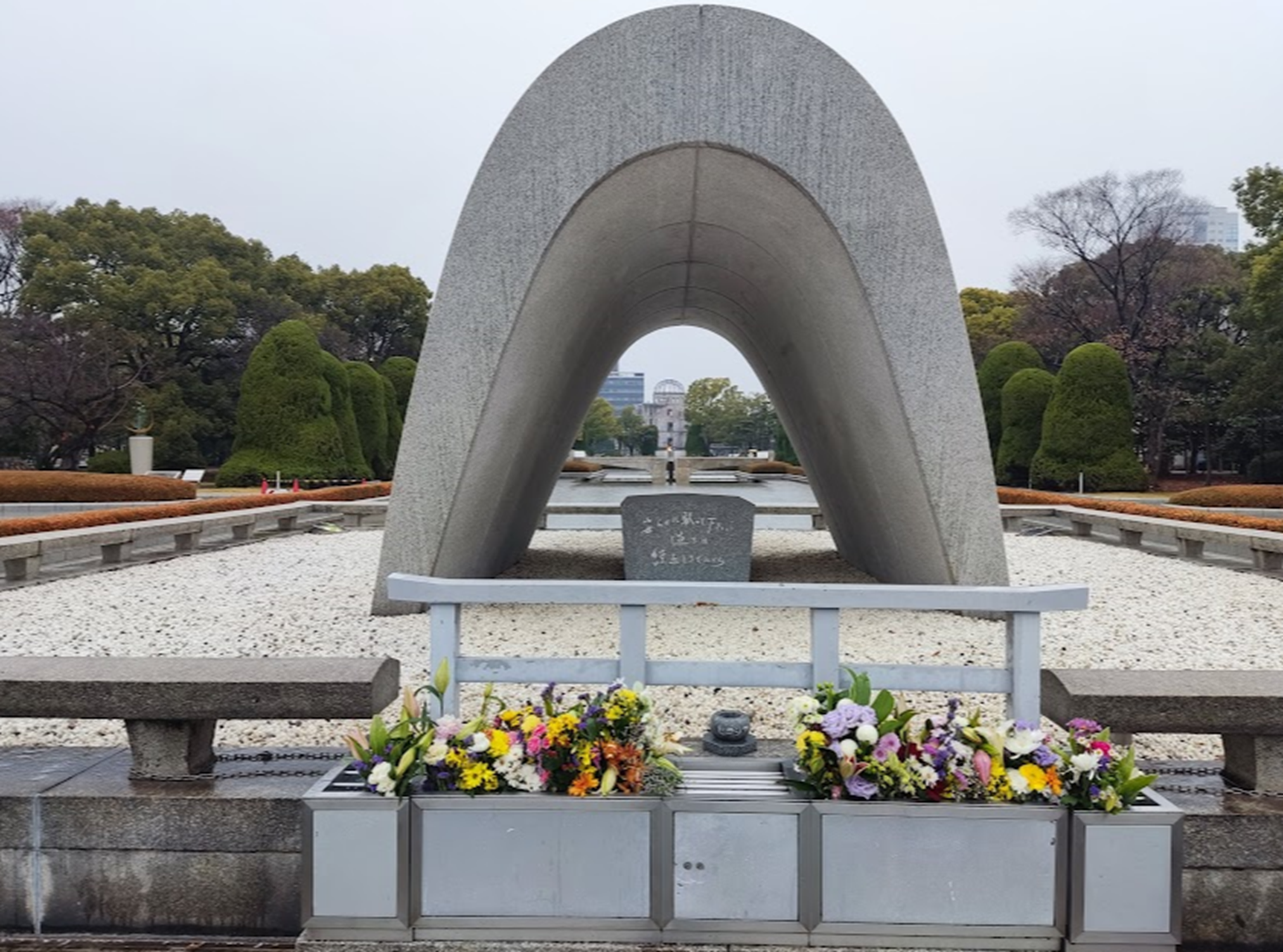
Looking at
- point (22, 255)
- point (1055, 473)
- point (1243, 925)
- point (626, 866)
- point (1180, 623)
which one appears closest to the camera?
point (626, 866)

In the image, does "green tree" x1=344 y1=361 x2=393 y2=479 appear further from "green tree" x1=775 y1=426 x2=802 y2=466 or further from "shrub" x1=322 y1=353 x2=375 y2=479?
"green tree" x1=775 y1=426 x2=802 y2=466

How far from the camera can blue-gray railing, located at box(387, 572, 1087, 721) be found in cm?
308

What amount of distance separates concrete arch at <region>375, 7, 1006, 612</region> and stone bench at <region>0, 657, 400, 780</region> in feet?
9.48

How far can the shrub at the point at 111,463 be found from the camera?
28.8 metres

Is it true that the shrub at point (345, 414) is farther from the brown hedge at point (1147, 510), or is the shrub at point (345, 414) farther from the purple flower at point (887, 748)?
the purple flower at point (887, 748)

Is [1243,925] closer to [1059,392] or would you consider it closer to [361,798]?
[361,798]

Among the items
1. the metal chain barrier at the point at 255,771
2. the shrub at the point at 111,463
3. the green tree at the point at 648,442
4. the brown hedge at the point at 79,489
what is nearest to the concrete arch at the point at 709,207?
the metal chain barrier at the point at 255,771

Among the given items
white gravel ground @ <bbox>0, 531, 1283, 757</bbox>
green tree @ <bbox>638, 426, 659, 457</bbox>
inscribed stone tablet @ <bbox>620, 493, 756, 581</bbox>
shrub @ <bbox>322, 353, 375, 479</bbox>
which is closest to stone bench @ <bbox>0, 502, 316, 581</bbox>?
white gravel ground @ <bbox>0, 531, 1283, 757</bbox>

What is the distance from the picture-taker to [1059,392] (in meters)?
25.8

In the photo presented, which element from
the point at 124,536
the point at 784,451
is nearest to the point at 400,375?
the point at 784,451

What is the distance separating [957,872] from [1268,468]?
32893mm

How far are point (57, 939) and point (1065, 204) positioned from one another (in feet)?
120

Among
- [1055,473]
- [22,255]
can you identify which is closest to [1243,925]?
[1055,473]

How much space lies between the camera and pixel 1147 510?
15.1 meters
